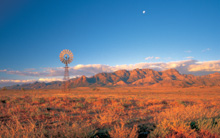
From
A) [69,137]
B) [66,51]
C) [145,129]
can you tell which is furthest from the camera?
[66,51]

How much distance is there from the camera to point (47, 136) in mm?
4762

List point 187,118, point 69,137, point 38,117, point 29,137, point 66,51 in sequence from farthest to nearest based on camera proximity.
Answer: point 66,51
point 38,117
point 187,118
point 69,137
point 29,137

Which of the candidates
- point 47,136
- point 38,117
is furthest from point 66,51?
point 47,136

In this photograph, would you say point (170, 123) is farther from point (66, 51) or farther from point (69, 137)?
point (66, 51)

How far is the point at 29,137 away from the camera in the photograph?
4199mm

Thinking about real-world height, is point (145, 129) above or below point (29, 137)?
below

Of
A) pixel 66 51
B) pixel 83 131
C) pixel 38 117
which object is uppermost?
pixel 66 51

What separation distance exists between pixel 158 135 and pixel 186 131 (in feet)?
3.54

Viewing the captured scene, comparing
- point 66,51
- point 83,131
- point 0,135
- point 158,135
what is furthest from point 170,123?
point 66,51

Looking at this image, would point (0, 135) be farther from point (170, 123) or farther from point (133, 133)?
point (170, 123)

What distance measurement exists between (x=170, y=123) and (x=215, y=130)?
158 cm

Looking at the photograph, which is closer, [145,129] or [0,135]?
[0,135]

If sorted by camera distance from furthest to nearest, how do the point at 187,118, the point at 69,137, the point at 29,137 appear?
the point at 187,118
the point at 69,137
the point at 29,137

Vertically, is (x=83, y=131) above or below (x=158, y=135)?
above
